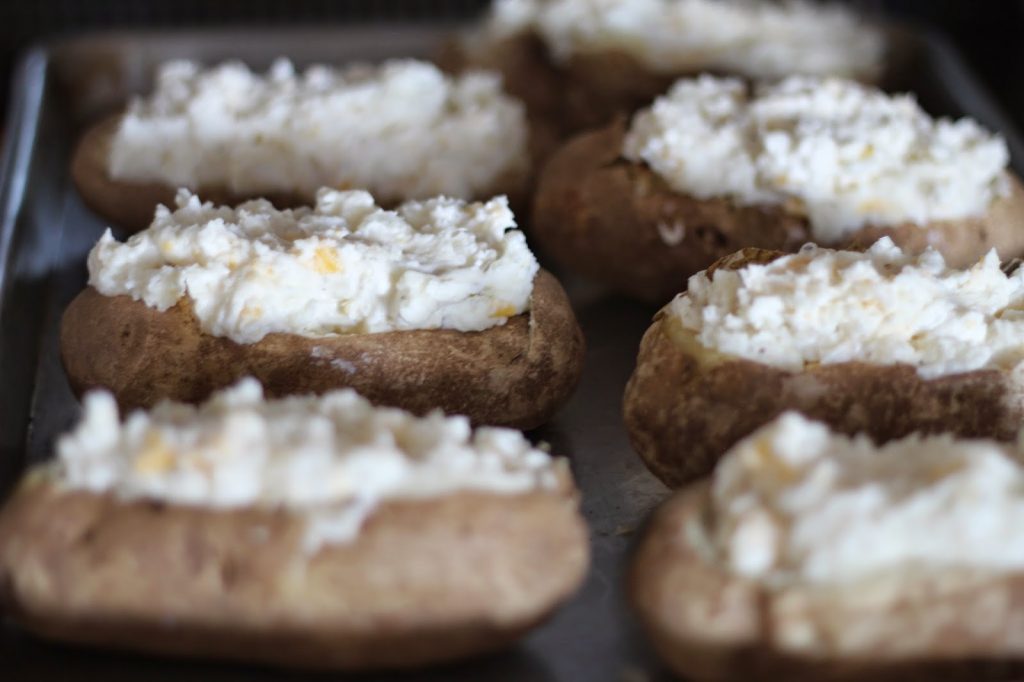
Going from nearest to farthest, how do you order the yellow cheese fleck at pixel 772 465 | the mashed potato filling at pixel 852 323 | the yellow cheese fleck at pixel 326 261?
the yellow cheese fleck at pixel 772 465 → the mashed potato filling at pixel 852 323 → the yellow cheese fleck at pixel 326 261

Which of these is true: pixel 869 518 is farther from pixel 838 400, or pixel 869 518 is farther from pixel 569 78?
pixel 569 78

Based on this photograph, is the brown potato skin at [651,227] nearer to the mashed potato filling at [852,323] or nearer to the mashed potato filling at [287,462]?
the mashed potato filling at [852,323]

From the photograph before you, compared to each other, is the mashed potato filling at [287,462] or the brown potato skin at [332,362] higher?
the mashed potato filling at [287,462]

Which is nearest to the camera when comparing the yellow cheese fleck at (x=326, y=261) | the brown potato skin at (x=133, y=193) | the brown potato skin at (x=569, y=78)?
the yellow cheese fleck at (x=326, y=261)

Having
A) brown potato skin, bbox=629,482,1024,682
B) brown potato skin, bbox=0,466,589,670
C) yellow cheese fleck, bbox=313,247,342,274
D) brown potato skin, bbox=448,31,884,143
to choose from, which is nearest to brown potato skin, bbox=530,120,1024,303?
brown potato skin, bbox=448,31,884,143

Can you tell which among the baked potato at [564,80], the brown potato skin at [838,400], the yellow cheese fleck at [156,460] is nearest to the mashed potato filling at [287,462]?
the yellow cheese fleck at [156,460]
